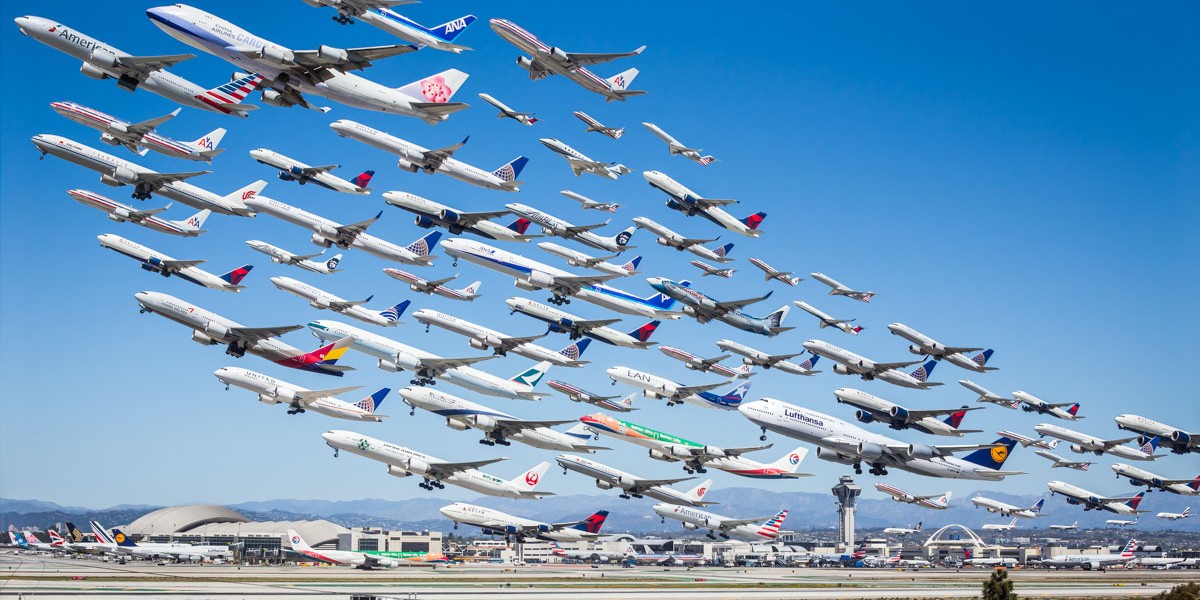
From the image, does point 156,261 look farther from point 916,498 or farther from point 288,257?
point 916,498

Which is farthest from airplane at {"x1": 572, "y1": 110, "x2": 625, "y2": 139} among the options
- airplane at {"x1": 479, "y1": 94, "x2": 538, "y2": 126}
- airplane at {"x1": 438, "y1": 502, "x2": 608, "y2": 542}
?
airplane at {"x1": 438, "y1": 502, "x2": 608, "y2": 542}

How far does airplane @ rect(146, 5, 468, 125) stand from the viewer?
74188mm

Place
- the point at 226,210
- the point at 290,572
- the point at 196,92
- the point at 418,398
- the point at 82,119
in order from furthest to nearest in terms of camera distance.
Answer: the point at 290,572 < the point at 418,398 < the point at 226,210 < the point at 82,119 < the point at 196,92

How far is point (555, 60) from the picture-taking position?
299 ft

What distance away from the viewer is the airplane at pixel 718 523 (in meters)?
159

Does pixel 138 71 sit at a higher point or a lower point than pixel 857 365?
higher

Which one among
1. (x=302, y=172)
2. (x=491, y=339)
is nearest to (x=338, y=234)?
(x=302, y=172)

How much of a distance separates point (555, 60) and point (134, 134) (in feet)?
124

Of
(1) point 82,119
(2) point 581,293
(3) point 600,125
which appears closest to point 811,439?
(2) point 581,293

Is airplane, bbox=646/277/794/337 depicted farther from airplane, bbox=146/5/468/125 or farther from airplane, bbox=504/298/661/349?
airplane, bbox=146/5/468/125

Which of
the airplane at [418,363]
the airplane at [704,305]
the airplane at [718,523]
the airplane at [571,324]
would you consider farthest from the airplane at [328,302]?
the airplane at [718,523]

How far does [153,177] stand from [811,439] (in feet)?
244

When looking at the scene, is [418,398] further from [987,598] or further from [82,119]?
Answer: [987,598]

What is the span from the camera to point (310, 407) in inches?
4715
